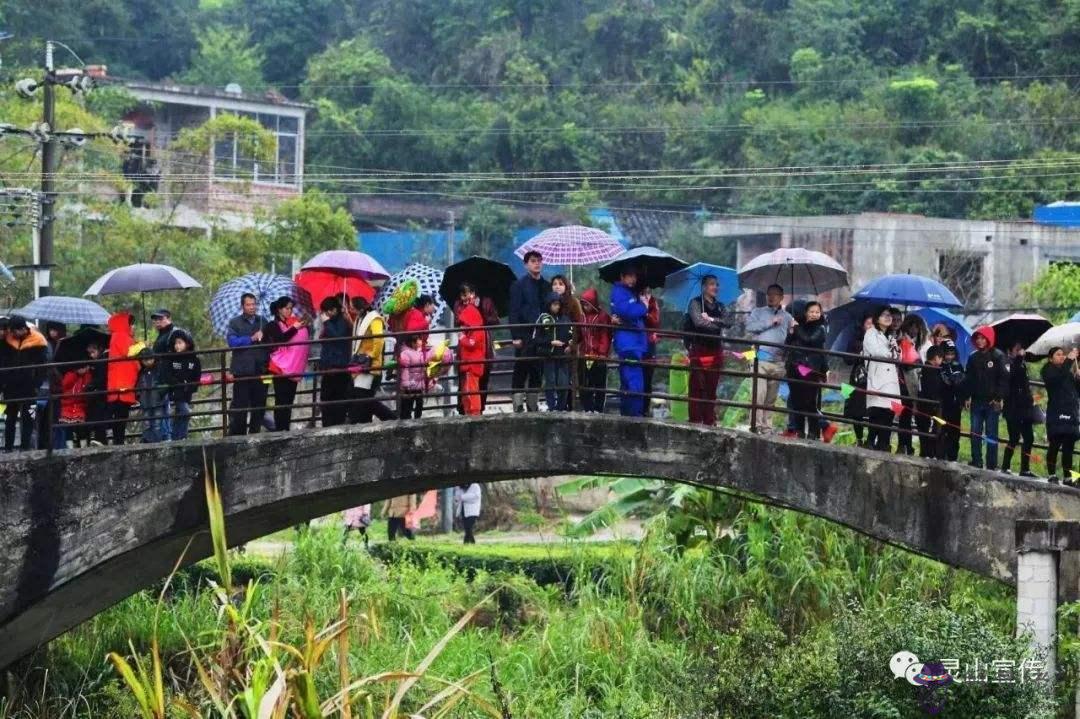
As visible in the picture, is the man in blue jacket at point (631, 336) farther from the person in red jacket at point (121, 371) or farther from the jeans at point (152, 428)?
the person in red jacket at point (121, 371)

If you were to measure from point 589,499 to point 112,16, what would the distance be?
3081 centimetres

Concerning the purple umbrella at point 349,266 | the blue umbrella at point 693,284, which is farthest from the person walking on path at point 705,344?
the purple umbrella at point 349,266

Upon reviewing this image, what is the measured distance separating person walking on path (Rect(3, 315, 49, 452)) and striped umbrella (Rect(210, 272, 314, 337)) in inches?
65.9

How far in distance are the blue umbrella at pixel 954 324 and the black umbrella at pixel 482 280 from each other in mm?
3662

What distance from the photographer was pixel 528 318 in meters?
16.9

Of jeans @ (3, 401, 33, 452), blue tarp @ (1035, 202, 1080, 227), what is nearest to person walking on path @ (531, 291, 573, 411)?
jeans @ (3, 401, 33, 452)

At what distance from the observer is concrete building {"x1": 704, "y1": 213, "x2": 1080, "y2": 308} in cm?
3722

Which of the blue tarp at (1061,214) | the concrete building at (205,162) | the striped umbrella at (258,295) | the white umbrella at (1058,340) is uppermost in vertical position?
the concrete building at (205,162)

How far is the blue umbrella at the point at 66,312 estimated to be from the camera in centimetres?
1795

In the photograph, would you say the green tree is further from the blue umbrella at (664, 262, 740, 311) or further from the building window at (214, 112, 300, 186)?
the blue umbrella at (664, 262, 740, 311)

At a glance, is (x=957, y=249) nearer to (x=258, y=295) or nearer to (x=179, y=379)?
(x=258, y=295)

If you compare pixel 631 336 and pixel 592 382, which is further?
pixel 592 382

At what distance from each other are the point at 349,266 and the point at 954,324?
551 centimetres

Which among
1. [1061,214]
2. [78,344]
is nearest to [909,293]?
[78,344]
